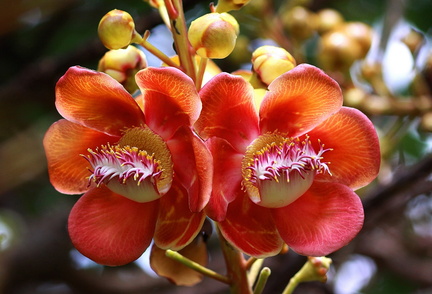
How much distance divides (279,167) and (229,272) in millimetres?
204

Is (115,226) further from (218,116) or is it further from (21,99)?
(21,99)

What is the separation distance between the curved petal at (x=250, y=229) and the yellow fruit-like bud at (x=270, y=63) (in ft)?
0.63

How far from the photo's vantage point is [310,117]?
1.04m

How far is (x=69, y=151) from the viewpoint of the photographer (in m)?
1.08

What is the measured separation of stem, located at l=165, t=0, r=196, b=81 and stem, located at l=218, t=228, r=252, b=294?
27cm

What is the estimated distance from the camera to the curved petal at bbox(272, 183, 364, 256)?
38.5 inches

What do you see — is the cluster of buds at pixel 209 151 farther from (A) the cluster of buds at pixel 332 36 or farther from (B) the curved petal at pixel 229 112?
(A) the cluster of buds at pixel 332 36

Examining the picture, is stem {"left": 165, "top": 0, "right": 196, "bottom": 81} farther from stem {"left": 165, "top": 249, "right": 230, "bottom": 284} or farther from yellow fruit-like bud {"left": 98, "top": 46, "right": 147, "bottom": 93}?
stem {"left": 165, "top": 249, "right": 230, "bottom": 284}

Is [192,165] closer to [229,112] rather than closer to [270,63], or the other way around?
[229,112]

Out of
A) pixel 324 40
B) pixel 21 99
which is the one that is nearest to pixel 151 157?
pixel 324 40

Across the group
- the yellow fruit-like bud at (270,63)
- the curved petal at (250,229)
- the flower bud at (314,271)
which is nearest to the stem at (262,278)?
the curved petal at (250,229)

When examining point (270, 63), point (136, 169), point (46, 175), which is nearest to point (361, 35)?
point (270, 63)

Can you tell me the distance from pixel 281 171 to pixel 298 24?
114cm

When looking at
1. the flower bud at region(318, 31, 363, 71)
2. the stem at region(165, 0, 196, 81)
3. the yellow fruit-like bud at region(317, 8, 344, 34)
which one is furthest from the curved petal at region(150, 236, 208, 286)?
the yellow fruit-like bud at region(317, 8, 344, 34)
